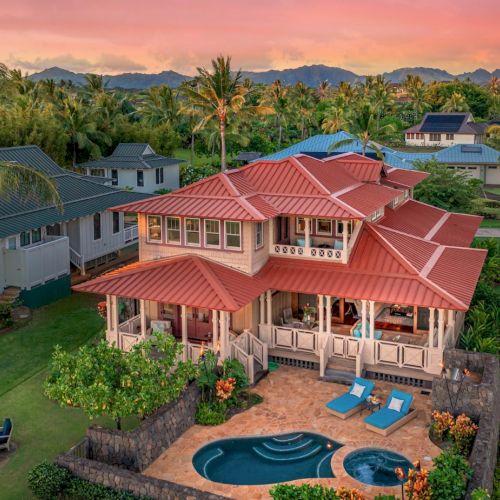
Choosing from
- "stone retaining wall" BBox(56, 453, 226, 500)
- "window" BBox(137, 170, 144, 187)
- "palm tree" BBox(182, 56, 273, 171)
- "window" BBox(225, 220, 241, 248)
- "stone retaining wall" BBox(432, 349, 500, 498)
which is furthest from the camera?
"window" BBox(137, 170, 144, 187)

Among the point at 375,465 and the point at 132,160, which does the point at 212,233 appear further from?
the point at 132,160

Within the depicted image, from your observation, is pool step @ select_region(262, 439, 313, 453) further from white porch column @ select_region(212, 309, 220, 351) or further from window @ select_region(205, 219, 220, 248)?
window @ select_region(205, 219, 220, 248)

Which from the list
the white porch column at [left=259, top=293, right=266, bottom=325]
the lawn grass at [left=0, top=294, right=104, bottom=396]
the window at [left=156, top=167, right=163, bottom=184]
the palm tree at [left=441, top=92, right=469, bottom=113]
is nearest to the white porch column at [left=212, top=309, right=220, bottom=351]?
the white porch column at [left=259, top=293, right=266, bottom=325]

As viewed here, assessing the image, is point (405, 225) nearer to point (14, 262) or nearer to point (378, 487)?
point (378, 487)

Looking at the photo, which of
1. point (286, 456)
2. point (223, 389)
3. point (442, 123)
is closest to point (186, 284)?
Answer: point (223, 389)

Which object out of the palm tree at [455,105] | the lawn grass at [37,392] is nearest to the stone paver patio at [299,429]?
the lawn grass at [37,392]
